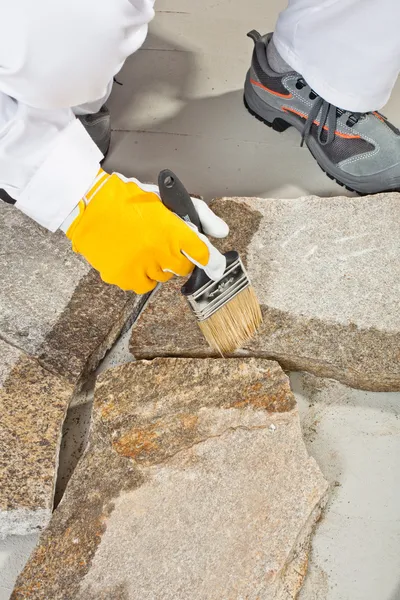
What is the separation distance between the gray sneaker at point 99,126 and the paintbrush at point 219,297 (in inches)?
31.1

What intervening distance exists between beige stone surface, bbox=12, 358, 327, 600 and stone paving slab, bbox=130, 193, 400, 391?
0.30ft

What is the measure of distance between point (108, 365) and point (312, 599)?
0.78 m

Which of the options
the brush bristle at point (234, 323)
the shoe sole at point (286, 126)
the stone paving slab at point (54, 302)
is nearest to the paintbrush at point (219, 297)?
the brush bristle at point (234, 323)

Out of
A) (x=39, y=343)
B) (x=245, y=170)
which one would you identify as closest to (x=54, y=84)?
(x=39, y=343)

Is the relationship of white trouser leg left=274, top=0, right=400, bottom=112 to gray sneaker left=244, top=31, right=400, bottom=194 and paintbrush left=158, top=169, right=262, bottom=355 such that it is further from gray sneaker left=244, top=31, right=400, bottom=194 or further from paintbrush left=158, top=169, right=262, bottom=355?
paintbrush left=158, top=169, right=262, bottom=355

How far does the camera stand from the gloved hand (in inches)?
52.1

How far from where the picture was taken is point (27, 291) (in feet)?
5.66

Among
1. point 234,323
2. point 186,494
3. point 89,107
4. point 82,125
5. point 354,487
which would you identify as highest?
point 82,125

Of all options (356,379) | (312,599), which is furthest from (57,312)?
(312,599)

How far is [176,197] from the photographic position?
51.8 inches

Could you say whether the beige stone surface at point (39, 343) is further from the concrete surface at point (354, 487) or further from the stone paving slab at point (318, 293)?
the concrete surface at point (354, 487)

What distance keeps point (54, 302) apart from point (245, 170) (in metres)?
0.81

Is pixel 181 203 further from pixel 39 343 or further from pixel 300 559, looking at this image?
pixel 300 559

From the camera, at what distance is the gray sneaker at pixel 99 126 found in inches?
79.7
